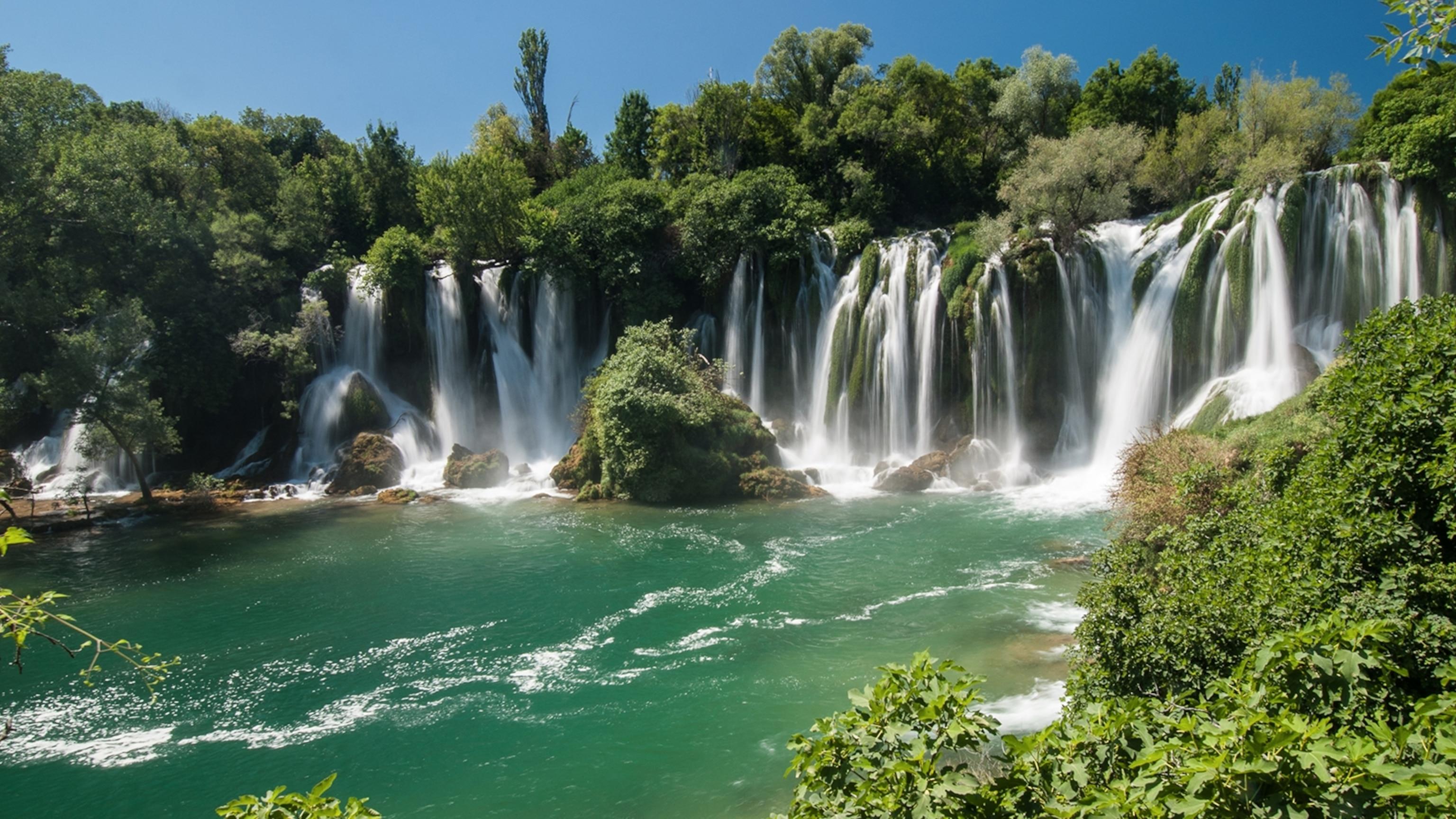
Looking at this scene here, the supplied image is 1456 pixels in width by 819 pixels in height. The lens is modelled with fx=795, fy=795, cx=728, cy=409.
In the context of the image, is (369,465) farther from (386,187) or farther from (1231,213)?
(1231,213)

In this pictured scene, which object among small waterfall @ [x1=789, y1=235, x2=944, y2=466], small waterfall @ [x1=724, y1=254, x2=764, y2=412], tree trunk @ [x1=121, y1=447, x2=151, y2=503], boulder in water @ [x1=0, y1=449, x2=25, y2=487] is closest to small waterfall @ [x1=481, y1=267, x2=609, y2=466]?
small waterfall @ [x1=724, y1=254, x2=764, y2=412]

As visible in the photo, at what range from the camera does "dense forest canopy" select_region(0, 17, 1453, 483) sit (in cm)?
2670

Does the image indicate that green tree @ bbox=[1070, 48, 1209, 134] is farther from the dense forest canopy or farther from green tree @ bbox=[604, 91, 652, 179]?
green tree @ bbox=[604, 91, 652, 179]

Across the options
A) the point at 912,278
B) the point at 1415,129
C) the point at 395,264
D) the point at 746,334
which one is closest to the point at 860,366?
the point at 912,278

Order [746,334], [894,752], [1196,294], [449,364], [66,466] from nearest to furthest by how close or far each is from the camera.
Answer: [894,752], [1196,294], [66,466], [746,334], [449,364]

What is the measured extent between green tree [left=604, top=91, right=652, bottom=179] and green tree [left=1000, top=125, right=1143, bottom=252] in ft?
74.9

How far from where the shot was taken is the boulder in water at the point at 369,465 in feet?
91.7

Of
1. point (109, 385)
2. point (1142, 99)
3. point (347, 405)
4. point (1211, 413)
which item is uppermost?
point (1142, 99)

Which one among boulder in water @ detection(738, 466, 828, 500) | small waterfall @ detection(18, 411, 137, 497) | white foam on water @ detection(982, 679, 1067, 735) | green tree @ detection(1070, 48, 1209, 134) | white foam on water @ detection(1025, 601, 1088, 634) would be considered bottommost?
white foam on water @ detection(982, 679, 1067, 735)

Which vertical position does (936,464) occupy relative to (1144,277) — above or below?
below

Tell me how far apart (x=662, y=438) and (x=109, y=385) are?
16.7m

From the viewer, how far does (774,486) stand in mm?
24594

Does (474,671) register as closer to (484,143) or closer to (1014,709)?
(1014,709)

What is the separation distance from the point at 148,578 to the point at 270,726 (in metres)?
9.71
